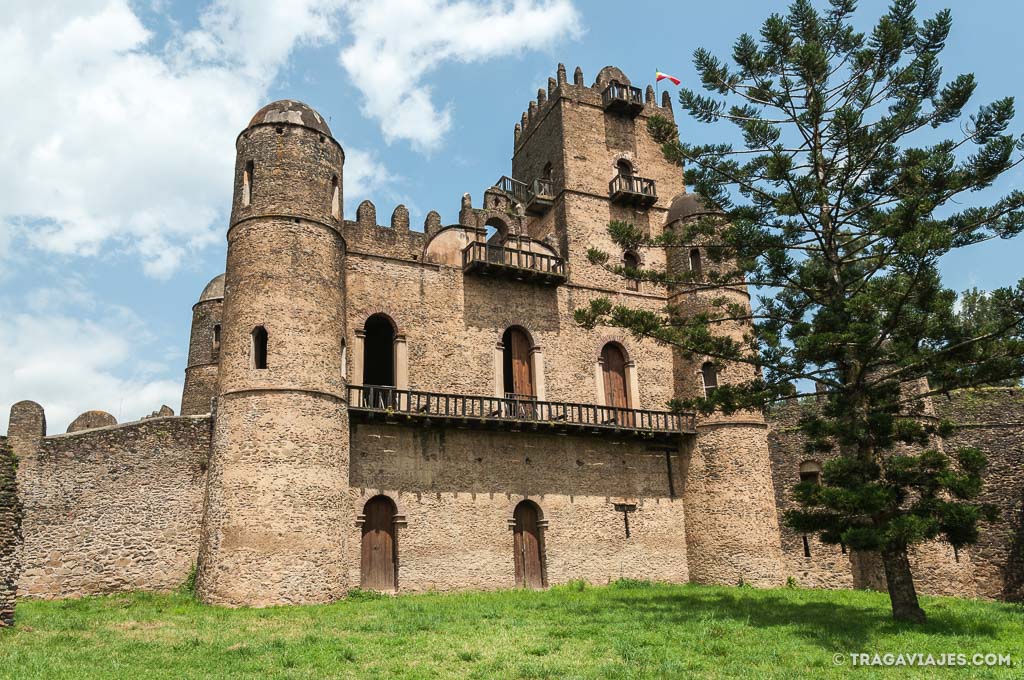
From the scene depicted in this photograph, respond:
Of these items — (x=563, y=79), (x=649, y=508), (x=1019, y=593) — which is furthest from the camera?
(x=563, y=79)

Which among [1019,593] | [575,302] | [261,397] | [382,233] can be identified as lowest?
[1019,593]

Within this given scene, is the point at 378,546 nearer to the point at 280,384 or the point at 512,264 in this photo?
the point at 280,384

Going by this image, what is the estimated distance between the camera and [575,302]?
82.8 feet

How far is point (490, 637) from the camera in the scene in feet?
43.8

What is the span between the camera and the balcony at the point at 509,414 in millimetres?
20938

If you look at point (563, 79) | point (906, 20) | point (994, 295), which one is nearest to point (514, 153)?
point (563, 79)

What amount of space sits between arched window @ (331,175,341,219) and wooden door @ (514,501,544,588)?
899 cm

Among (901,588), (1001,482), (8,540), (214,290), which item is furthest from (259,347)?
(1001,482)

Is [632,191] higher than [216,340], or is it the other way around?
[632,191]

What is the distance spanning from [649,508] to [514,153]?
46.9 feet

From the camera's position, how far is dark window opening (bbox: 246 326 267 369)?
19538 millimetres

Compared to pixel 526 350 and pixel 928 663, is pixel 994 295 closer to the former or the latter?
pixel 928 663

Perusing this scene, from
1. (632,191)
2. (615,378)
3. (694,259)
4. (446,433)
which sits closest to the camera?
(446,433)

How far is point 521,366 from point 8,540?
13.5 meters
